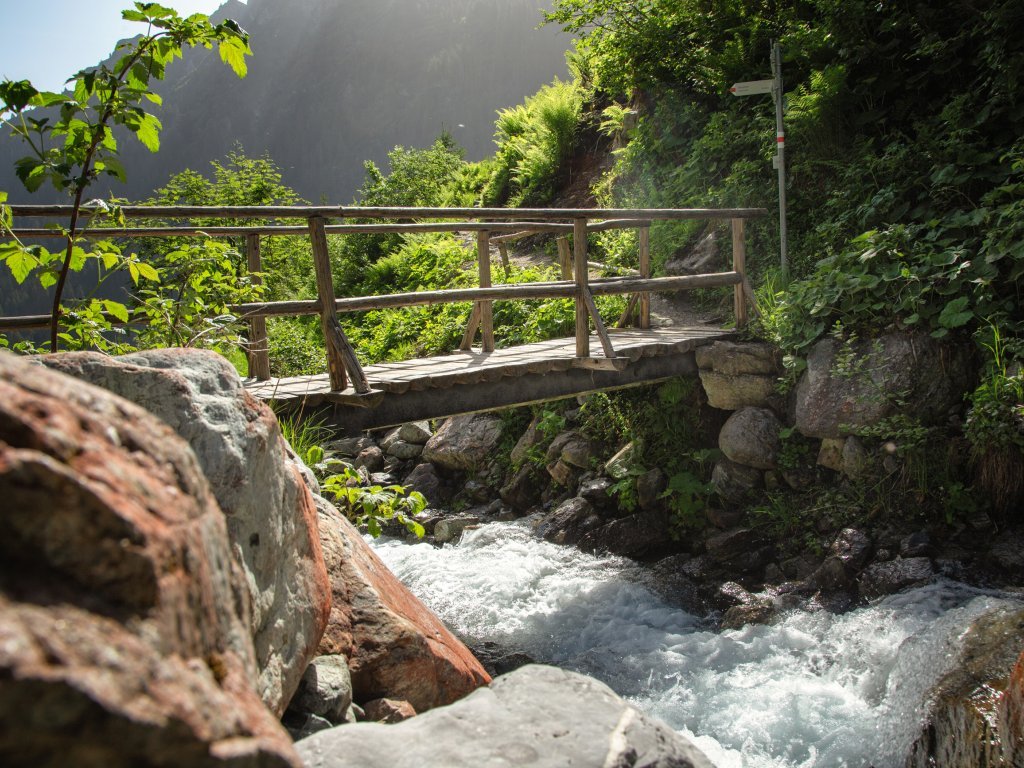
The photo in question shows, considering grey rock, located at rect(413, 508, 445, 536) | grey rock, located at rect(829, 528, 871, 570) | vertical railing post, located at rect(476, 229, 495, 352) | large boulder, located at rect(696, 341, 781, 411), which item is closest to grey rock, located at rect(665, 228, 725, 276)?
large boulder, located at rect(696, 341, 781, 411)

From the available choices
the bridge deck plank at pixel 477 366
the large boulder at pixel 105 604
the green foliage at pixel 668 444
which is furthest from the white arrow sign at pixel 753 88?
the large boulder at pixel 105 604

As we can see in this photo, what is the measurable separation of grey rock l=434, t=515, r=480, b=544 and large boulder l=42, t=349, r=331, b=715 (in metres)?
5.63

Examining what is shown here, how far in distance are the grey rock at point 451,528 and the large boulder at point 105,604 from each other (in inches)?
273

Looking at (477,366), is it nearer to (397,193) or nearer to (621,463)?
(621,463)

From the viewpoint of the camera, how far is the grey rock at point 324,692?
2385 millimetres

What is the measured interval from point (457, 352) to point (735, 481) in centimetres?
274

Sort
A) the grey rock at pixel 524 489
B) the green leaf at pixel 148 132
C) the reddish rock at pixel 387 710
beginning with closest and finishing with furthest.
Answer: the reddish rock at pixel 387 710 < the green leaf at pixel 148 132 < the grey rock at pixel 524 489

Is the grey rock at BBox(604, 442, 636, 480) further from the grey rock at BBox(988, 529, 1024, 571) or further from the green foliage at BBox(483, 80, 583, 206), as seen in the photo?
the green foliage at BBox(483, 80, 583, 206)

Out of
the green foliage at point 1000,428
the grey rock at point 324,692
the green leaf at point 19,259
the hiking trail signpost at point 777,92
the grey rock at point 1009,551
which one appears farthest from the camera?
the hiking trail signpost at point 777,92

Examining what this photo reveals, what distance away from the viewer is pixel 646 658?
18.0 feet

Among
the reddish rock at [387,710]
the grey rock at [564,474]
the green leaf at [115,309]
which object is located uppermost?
→ the green leaf at [115,309]

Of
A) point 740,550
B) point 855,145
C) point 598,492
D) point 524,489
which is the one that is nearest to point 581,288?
point 598,492

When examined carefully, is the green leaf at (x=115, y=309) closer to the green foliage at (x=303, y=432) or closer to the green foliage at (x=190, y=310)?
the green foliage at (x=190, y=310)

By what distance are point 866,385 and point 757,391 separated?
1.08m
